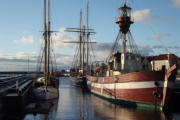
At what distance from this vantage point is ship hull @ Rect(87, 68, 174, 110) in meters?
27.5

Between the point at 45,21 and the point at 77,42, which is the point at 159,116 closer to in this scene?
the point at 45,21

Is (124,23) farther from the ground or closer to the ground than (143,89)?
farther from the ground

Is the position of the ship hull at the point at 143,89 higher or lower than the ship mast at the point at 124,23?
lower

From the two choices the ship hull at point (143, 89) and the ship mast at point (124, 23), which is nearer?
the ship hull at point (143, 89)

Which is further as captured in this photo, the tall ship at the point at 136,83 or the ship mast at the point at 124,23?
the ship mast at the point at 124,23

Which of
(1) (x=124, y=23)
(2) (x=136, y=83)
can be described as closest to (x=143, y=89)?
(2) (x=136, y=83)

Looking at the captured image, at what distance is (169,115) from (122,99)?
27.7 feet

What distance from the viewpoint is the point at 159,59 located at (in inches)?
4001

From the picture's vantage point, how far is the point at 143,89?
28.7 m

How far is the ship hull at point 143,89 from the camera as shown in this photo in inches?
1083

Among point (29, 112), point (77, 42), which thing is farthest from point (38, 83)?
point (77, 42)

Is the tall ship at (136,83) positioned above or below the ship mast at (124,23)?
below

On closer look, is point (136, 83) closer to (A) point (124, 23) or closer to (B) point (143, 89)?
(B) point (143, 89)

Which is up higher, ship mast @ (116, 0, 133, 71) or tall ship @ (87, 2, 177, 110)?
ship mast @ (116, 0, 133, 71)
